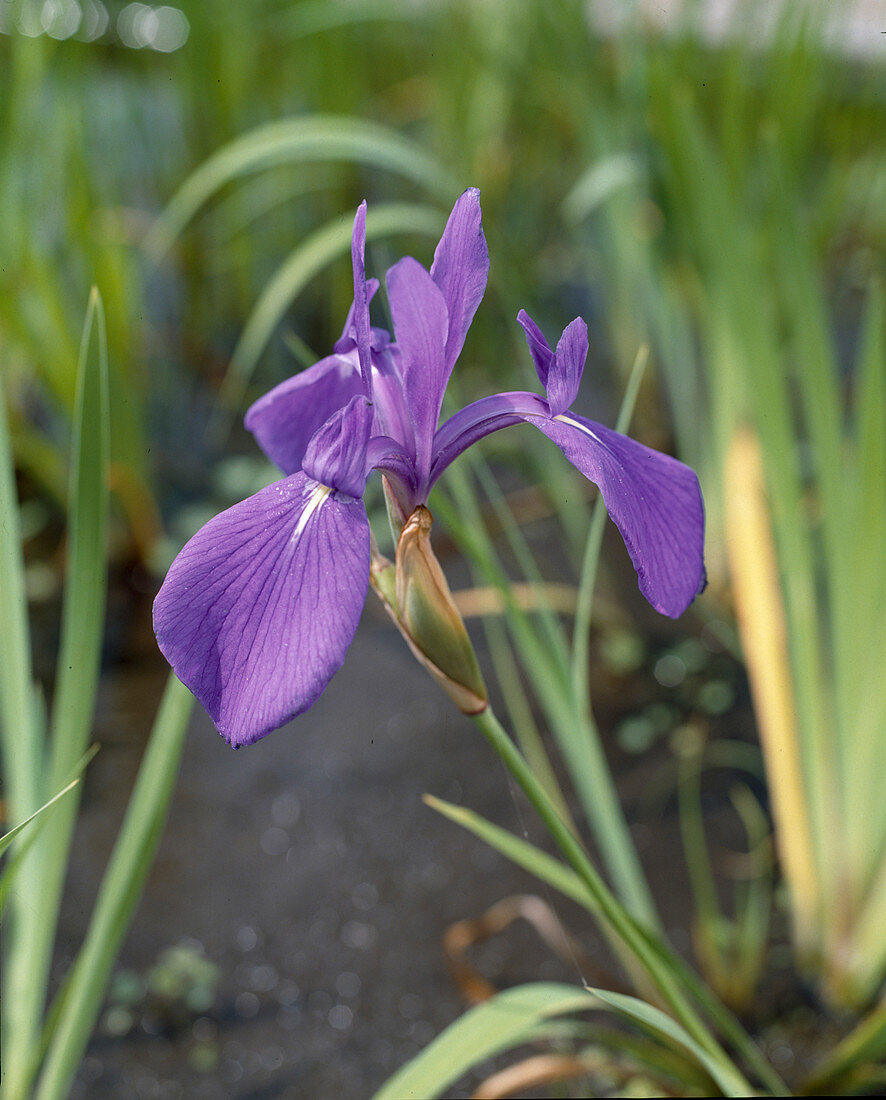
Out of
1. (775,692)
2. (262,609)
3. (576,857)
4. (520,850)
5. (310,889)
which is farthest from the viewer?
(310,889)

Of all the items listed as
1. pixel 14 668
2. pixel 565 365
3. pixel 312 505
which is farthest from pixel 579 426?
pixel 14 668

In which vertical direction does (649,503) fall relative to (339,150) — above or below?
below

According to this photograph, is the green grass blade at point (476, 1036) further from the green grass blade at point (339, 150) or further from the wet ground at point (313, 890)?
the green grass blade at point (339, 150)

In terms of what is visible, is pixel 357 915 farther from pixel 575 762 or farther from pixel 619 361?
pixel 619 361

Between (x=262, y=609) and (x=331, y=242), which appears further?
(x=331, y=242)

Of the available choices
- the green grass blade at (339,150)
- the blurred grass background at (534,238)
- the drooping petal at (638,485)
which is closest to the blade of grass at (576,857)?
the drooping petal at (638,485)

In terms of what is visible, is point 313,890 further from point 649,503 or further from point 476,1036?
point 649,503

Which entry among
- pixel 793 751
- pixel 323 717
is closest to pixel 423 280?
pixel 793 751
